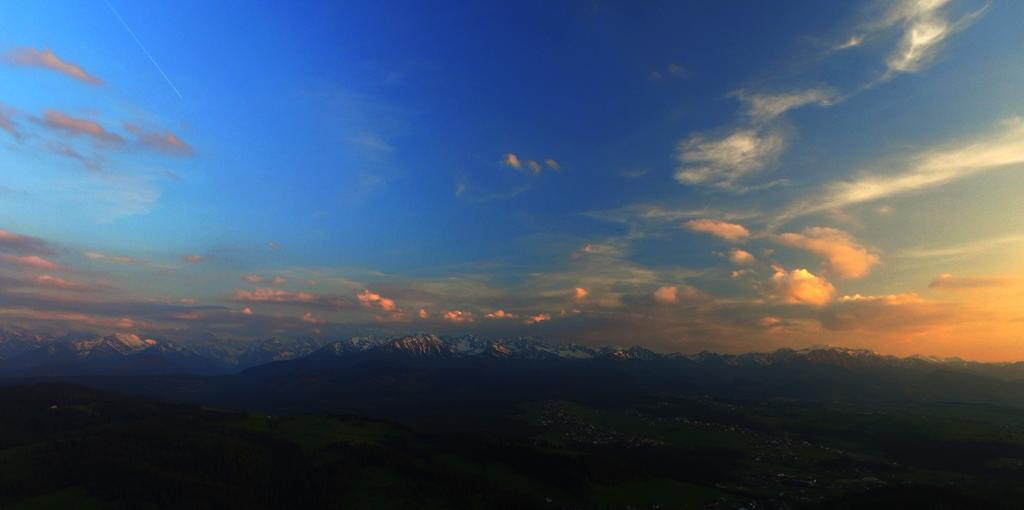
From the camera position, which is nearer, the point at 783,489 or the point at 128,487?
the point at 128,487

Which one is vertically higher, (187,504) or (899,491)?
(899,491)

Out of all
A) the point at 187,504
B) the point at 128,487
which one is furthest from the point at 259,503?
the point at 128,487

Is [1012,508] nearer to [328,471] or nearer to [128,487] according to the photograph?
[328,471]

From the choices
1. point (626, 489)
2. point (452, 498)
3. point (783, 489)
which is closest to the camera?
point (452, 498)

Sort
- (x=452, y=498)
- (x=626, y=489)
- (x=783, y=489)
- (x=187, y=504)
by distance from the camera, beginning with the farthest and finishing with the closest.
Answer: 1. (x=783, y=489)
2. (x=626, y=489)
3. (x=452, y=498)
4. (x=187, y=504)

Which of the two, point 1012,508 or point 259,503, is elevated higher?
point 1012,508

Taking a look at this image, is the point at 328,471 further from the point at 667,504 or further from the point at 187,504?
the point at 667,504

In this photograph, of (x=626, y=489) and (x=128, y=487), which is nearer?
(x=128, y=487)

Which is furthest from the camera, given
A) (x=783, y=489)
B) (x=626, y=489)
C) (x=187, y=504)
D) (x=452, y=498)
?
(x=783, y=489)

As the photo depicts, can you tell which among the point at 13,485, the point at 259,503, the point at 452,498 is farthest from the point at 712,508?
the point at 13,485
